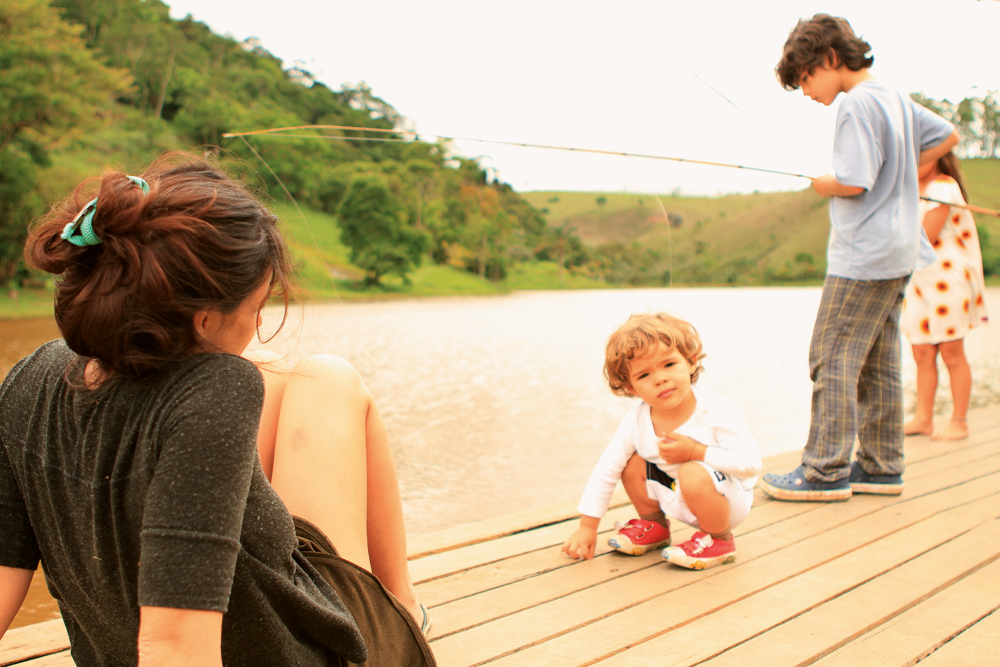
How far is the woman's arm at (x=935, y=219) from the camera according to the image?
3.28 metres

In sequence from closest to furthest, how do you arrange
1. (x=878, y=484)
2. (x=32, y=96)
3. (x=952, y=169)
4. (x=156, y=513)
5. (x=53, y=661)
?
1. (x=156, y=513)
2. (x=53, y=661)
3. (x=878, y=484)
4. (x=952, y=169)
5. (x=32, y=96)

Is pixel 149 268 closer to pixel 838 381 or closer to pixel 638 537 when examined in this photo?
pixel 638 537

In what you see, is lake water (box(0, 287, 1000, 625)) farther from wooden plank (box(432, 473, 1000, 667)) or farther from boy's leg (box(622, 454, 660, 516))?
wooden plank (box(432, 473, 1000, 667))

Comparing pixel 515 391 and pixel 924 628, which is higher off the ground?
pixel 924 628

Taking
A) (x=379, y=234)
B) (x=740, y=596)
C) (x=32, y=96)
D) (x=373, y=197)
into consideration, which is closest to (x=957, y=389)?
(x=740, y=596)

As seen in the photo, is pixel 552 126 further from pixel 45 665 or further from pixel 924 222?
pixel 924 222

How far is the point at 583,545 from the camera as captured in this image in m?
1.91

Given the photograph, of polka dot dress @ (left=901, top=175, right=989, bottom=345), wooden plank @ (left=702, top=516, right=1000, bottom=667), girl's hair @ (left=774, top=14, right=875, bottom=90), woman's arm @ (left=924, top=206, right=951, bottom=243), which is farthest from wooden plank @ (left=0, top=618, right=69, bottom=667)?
woman's arm @ (left=924, top=206, right=951, bottom=243)

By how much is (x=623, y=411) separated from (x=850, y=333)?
4232 millimetres

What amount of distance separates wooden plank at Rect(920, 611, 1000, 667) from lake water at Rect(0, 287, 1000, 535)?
957 mm

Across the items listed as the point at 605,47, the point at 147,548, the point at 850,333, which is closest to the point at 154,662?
the point at 147,548

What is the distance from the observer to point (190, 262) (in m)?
0.71

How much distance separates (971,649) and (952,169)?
2.27 m

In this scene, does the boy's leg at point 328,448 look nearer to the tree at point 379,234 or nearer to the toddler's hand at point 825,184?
the toddler's hand at point 825,184
